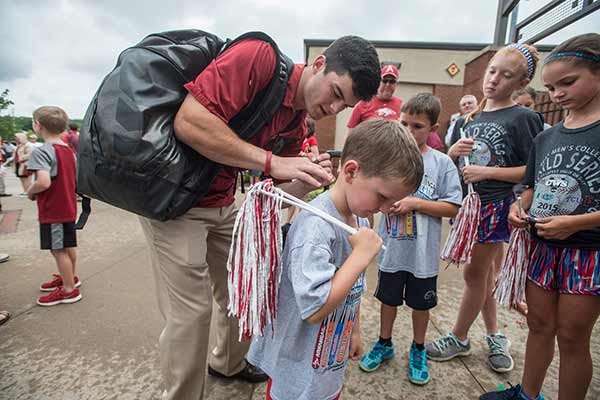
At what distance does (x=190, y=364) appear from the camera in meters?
1.44

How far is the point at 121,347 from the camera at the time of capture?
7.07ft

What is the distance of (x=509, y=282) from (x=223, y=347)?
169 cm

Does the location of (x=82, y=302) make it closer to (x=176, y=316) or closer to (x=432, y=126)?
(x=176, y=316)

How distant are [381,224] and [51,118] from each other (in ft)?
9.71

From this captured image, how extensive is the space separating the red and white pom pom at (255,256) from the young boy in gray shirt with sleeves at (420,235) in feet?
3.17

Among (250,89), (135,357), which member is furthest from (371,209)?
(135,357)

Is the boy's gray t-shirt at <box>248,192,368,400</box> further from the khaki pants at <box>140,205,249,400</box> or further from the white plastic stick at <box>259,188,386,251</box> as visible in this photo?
the khaki pants at <box>140,205,249,400</box>

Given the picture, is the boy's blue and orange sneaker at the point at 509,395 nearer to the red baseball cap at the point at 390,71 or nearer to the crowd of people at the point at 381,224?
the crowd of people at the point at 381,224

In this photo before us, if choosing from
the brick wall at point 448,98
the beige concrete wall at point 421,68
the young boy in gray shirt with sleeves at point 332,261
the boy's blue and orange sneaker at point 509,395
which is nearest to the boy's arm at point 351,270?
the young boy in gray shirt with sleeves at point 332,261

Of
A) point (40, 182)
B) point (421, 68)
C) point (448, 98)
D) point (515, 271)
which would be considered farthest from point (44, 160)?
point (421, 68)

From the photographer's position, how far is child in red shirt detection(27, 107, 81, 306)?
2.68 m

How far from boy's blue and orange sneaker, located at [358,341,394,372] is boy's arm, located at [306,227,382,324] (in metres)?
1.24

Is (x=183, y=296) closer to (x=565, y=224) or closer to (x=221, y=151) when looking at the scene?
(x=221, y=151)

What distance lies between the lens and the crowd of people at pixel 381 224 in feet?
3.76
